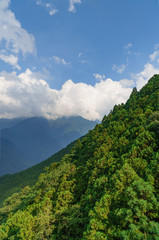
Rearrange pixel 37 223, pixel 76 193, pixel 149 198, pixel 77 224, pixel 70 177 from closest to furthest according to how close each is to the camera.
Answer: pixel 149 198 → pixel 77 224 → pixel 37 223 → pixel 76 193 → pixel 70 177

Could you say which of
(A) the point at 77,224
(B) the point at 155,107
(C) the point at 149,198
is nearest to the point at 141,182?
(C) the point at 149,198

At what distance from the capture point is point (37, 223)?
25.8 m

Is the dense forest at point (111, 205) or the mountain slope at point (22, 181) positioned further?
the mountain slope at point (22, 181)

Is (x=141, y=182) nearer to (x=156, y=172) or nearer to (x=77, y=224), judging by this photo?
(x=156, y=172)

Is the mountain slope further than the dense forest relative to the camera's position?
Yes

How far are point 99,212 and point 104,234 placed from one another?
259 centimetres

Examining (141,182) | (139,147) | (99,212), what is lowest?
(99,212)

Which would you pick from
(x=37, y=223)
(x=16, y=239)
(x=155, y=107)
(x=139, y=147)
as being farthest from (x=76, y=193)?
(x=155, y=107)

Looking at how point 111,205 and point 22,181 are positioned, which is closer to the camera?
point 111,205

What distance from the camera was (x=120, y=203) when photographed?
19891 mm

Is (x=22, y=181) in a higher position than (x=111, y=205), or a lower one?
lower

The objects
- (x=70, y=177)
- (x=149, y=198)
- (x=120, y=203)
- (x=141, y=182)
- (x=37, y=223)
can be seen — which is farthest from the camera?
(x=70, y=177)

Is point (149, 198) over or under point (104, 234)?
over

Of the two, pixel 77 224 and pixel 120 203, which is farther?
pixel 77 224
